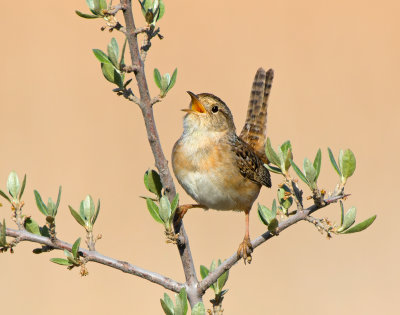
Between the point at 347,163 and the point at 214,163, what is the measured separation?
1794 mm

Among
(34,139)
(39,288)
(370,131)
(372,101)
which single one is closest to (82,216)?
(39,288)

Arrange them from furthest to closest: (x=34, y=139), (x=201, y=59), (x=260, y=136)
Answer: (x=201, y=59), (x=34, y=139), (x=260, y=136)

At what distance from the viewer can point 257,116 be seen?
5.04 metres

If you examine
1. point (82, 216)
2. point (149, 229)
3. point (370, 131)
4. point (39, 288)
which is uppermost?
point (370, 131)

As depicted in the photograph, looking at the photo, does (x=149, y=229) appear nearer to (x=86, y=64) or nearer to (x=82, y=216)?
(x=86, y=64)

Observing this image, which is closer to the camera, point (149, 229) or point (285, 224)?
point (285, 224)

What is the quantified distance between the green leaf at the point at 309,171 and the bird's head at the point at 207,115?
1.97 m

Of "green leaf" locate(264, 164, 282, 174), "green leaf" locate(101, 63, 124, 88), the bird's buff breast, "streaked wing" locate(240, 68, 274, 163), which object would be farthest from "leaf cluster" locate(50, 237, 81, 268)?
"streaked wing" locate(240, 68, 274, 163)

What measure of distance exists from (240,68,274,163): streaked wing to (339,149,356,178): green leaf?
2.62 metres

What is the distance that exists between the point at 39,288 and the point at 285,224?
5.91m

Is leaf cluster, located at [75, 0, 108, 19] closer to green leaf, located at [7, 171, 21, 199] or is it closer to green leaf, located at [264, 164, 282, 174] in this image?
green leaf, located at [7, 171, 21, 199]

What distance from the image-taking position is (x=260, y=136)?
16.5ft

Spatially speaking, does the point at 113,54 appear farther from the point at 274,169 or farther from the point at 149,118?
the point at 274,169

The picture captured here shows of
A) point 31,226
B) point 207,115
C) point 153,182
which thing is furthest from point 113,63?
point 207,115
